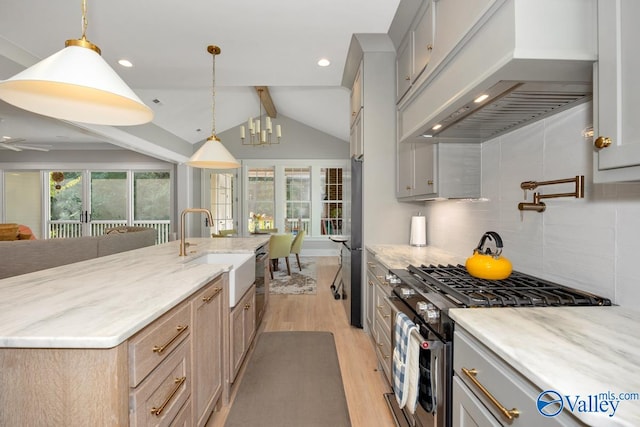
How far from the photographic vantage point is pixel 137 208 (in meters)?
7.17

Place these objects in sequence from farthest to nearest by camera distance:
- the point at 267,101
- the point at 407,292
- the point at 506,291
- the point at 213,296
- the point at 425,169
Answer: the point at 267,101
the point at 425,169
the point at 213,296
the point at 407,292
the point at 506,291

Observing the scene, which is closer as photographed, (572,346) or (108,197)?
(572,346)

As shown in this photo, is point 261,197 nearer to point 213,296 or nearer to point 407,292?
point 213,296

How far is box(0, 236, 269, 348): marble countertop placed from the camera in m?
0.80

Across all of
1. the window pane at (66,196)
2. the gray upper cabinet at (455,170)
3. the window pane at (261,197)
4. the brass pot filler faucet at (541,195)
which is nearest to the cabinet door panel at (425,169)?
the gray upper cabinet at (455,170)

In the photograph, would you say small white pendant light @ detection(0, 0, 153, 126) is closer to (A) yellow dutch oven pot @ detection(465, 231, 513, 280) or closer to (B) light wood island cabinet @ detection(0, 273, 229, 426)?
(B) light wood island cabinet @ detection(0, 273, 229, 426)

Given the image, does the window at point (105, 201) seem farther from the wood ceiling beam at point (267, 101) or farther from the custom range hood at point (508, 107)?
the custom range hood at point (508, 107)

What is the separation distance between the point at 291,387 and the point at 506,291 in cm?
155

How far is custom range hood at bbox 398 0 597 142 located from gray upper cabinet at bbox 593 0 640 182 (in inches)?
3.5

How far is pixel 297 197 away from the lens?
752cm

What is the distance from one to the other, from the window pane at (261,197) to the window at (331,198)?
129 cm

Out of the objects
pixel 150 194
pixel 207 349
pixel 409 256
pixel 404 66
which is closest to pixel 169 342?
pixel 207 349

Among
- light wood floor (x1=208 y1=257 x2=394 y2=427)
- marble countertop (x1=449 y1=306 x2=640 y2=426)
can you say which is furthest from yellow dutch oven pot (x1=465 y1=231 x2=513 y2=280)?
light wood floor (x1=208 y1=257 x2=394 y2=427)

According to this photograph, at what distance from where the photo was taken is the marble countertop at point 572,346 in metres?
0.59
